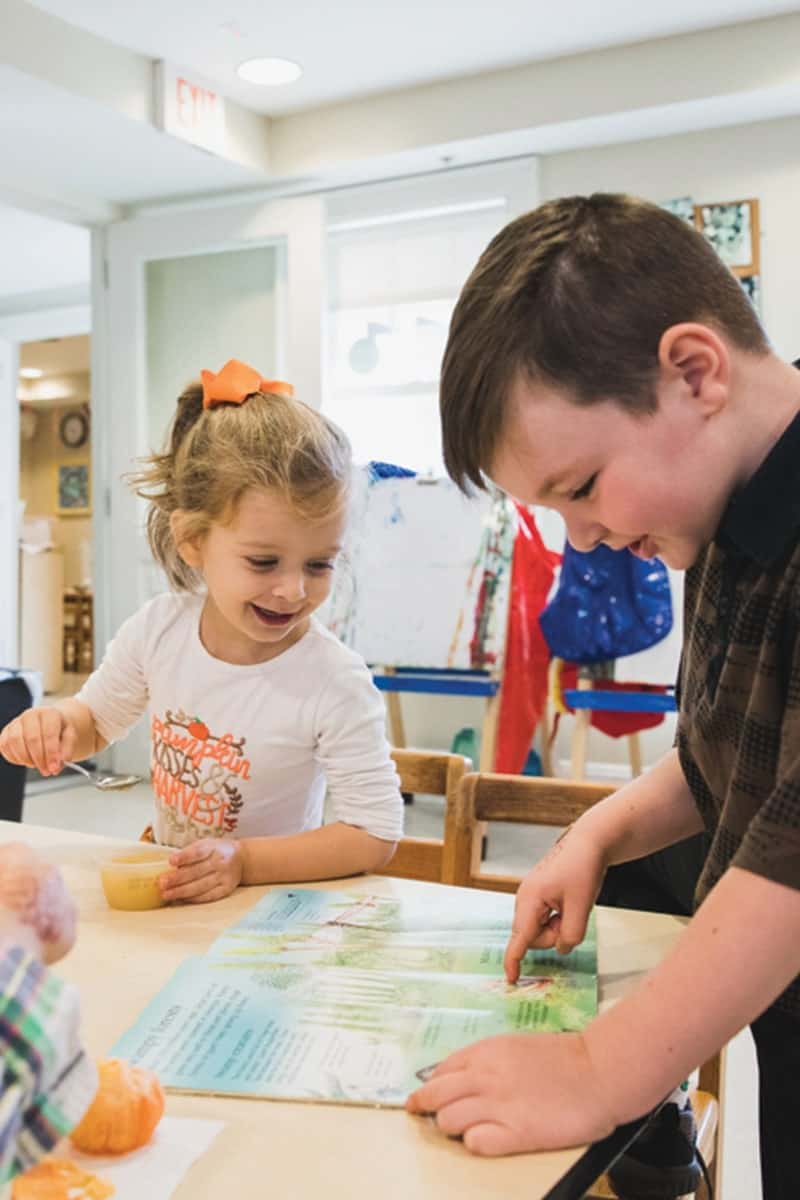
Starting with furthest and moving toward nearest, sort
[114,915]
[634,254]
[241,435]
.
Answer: [241,435]
[114,915]
[634,254]

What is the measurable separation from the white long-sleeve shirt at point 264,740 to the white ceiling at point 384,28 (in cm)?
274

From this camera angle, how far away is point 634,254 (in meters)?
0.70

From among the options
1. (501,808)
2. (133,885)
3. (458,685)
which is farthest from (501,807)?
(458,685)

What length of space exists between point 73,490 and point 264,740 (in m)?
8.81

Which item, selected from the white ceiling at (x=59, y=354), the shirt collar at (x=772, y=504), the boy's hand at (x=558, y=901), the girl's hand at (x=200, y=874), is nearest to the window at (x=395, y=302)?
the girl's hand at (x=200, y=874)

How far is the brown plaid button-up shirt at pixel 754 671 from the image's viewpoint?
66cm

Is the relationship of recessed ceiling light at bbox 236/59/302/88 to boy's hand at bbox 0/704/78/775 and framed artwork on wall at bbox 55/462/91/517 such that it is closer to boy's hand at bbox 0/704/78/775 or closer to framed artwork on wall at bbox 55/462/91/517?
boy's hand at bbox 0/704/78/775

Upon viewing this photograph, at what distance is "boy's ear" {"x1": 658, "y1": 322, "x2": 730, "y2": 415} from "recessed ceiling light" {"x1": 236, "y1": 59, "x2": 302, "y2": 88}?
3.51 meters

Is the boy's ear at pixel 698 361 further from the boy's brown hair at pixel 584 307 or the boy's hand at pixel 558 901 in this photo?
the boy's hand at pixel 558 901

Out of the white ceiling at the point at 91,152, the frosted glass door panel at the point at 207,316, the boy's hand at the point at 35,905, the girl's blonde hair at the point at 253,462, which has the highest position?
the white ceiling at the point at 91,152

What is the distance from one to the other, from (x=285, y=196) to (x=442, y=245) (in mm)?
660

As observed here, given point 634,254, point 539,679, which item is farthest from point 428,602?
point 634,254

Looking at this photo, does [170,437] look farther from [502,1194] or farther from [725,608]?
[502,1194]

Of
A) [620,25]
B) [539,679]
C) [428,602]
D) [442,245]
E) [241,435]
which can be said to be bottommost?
[539,679]
